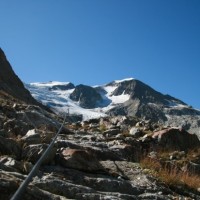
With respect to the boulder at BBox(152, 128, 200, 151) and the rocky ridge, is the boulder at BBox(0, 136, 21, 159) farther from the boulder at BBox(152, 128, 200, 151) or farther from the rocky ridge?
the boulder at BBox(152, 128, 200, 151)

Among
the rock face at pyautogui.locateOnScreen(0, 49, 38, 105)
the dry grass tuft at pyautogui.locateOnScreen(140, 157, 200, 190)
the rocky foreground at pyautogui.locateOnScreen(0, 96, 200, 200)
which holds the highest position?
the rock face at pyautogui.locateOnScreen(0, 49, 38, 105)

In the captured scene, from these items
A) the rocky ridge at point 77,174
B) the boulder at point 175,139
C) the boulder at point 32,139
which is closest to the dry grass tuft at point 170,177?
the rocky ridge at point 77,174

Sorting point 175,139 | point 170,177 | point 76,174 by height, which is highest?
point 175,139

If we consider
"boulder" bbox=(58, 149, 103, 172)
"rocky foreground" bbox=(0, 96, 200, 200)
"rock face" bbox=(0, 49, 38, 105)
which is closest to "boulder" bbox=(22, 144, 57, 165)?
"rocky foreground" bbox=(0, 96, 200, 200)

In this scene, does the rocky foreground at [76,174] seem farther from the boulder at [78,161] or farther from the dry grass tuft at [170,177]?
the dry grass tuft at [170,177]

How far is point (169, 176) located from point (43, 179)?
3.88 meters

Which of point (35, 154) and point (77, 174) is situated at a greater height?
point (35, 154)

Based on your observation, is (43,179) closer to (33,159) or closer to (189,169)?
(33,159)

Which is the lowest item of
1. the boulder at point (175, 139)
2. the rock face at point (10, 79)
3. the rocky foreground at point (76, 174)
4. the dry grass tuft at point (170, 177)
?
the rocky foreground at point (76, 174)

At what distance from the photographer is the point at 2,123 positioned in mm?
14055

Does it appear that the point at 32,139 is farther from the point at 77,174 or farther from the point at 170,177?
the point at 170,177

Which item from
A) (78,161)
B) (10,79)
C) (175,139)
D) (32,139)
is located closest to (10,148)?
(32,139)

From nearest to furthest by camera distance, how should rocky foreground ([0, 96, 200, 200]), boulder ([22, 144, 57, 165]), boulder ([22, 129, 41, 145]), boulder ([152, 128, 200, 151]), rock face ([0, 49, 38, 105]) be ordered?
rocky foreground ([0, 96, 200, 200])
boulder ([22, 144, 57, 165])
boulder ([22, 129, 41, 145])
boulder ([152, 128, 200, 151])
rock face ([0, 49, 38, 105])

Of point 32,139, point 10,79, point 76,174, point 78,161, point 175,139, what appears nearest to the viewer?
point 76,174
